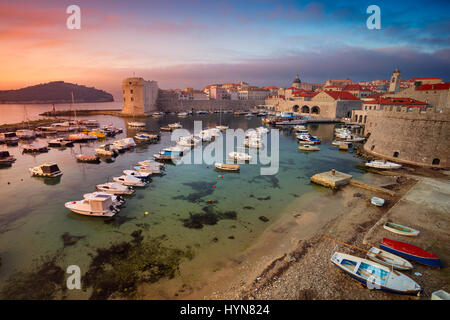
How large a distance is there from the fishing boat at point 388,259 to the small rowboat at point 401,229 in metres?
2.09

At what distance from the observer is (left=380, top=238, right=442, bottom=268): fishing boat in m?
9.12

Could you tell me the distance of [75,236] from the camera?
12.3 m

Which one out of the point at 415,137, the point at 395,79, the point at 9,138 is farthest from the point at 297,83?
the point at 9,138

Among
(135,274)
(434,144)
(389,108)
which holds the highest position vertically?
(389,108)

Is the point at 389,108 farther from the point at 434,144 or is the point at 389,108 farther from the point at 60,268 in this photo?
the point at 60,268

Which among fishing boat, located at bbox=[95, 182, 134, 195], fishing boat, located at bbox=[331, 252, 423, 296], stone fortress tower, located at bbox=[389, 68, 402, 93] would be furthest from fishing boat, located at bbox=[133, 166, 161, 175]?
stone fortress tower, located at bbox=[389, 68, 402, 93]

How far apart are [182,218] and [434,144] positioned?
→ 80.7 ft

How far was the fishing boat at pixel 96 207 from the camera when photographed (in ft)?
45.8

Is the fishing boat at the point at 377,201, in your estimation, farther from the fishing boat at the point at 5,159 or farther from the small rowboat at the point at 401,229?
the fishing boat at the point at 5,159

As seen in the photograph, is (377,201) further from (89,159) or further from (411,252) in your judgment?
(89,159)

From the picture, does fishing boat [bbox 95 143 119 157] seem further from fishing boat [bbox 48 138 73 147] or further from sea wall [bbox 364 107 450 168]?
sea wall [bbox 364 107 450 168]

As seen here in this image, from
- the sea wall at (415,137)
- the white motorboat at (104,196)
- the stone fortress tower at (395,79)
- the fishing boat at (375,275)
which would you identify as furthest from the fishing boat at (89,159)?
the stone fortress tower at (395,79)
